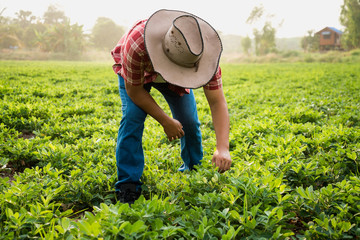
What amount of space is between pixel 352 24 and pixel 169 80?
52377 mm

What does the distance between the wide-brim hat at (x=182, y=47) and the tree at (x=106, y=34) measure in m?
72.6

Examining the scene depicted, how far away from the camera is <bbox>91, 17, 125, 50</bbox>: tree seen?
234ft

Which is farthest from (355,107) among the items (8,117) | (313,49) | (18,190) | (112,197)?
(313,49)

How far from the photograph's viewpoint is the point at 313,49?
53.4 m

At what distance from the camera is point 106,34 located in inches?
2867

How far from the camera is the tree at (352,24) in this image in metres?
43.1

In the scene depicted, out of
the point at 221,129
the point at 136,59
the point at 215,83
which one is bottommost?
the point at 221,129

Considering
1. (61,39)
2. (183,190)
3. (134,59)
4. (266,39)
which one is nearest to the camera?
(134,59)

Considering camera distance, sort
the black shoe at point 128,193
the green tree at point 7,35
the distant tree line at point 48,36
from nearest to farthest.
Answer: the black shoe at point 128,193, the green tree at point 7,35, the distant tree line at point 48,36

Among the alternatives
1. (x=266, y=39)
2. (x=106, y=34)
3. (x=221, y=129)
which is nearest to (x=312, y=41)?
(x=266, y=39)

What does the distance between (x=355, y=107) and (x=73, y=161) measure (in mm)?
5402

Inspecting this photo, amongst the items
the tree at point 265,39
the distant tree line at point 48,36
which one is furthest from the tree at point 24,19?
the tree at point 265,39

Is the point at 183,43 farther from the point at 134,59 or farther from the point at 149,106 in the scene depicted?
the point at 149,106

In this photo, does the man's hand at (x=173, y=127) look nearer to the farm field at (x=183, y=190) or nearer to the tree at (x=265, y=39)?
the farm field at (x=183, y=190)
